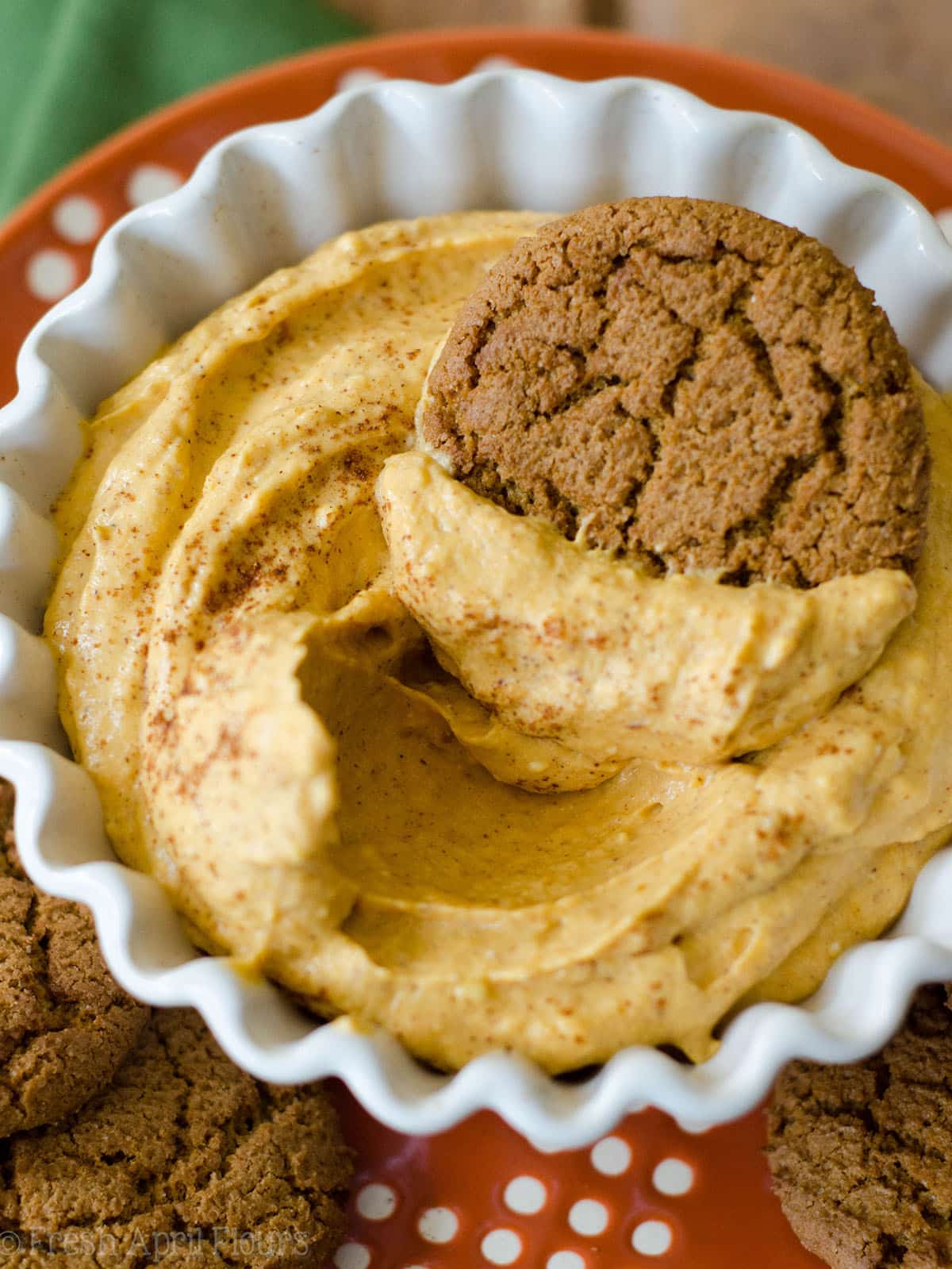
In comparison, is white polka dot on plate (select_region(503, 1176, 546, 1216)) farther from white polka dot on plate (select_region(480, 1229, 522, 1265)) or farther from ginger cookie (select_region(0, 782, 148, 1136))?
ginger cookie (select_region(0, 782, 148, 1136))

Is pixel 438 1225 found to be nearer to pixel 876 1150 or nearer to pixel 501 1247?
pixel 501 1247

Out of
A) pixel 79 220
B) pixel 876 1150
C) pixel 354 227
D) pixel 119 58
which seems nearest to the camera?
pixel 876 1150

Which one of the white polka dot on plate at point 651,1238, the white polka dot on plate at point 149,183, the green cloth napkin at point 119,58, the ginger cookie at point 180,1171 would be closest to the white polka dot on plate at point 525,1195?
the white polka dot on plate at point 651,1238

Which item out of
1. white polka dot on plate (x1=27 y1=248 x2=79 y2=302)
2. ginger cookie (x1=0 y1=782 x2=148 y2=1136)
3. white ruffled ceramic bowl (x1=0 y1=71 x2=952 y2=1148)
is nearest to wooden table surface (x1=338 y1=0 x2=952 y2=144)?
Answer: white ruffled ceramic bowl (x1=0 y1=71 x2=952 y2=1148)

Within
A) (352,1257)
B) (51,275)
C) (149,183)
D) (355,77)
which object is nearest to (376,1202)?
(352,1257)

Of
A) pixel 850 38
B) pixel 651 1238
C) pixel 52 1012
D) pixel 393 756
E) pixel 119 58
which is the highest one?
pixel 119 58

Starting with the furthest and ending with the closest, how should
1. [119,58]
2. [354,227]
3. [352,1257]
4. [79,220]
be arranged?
[119,58] → [79,220] → [354,227] → [352,1257]

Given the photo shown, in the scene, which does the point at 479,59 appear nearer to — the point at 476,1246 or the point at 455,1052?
the point at 455,1052

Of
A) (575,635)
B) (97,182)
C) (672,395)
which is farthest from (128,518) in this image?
(97,182)
